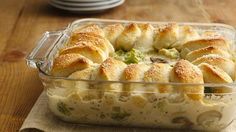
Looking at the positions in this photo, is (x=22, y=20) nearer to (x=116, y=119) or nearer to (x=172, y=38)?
(x=172, y=38)

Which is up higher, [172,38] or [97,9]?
[172,38]

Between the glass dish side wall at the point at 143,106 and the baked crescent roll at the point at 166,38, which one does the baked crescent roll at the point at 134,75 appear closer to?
the glass dish side wall at the point at 143,106

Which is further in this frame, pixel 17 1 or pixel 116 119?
pixel 17 1

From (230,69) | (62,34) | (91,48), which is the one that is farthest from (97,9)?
(230,69)

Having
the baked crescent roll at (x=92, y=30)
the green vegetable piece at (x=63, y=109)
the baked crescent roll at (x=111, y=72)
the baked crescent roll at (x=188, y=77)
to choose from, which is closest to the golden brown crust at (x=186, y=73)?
the baked crescent roll at (x=188, y=77)

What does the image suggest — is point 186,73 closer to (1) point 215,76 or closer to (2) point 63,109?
(1) point 215,76

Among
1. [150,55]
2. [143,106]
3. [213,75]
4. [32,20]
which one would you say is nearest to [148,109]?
[143,106]
